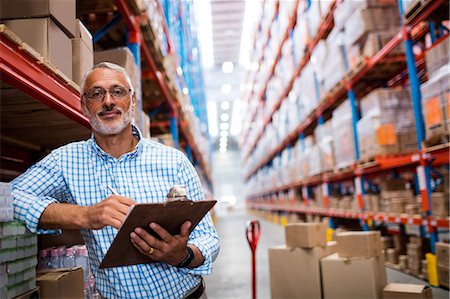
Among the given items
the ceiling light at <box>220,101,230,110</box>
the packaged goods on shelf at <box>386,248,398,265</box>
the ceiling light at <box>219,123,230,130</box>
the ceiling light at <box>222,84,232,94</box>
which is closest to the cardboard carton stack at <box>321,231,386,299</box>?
the packaged goods on shelf at <box>386,248,398,265</box>

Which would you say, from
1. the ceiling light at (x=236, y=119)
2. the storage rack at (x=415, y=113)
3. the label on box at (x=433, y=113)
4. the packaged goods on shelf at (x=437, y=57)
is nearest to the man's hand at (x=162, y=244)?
the storage rack at (x=415, y=113)

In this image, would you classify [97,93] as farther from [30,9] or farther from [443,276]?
[443,276]

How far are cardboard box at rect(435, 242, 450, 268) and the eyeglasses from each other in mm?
3439

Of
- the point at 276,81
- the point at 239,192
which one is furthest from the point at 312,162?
the point at 239,192

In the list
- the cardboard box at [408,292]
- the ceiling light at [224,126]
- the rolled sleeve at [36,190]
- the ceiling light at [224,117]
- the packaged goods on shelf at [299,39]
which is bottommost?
the cardboard box at [408,292]

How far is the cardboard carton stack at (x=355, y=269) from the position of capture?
355 cm

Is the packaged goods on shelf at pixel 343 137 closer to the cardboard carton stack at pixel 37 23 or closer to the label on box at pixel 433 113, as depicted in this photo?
the label on box at pixel 433 113

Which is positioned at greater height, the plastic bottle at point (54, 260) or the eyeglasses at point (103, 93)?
the eyeglasses at point (103, 93)

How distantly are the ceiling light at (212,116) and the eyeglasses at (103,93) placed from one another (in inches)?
1038

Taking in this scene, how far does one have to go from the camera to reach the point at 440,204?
4.16m

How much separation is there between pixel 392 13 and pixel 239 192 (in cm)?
3048

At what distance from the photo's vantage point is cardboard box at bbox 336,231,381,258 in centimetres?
363

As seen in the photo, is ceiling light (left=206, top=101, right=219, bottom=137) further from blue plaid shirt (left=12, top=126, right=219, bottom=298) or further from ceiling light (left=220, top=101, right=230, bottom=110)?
blue plaid shirt (left=12, top=126, right=219, bottom=298)

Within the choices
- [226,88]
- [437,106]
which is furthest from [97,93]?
[226,88]
